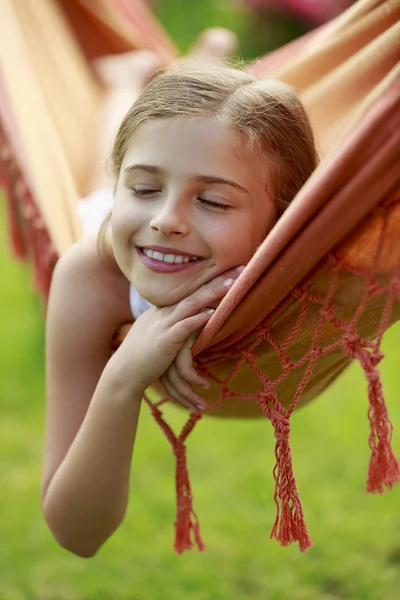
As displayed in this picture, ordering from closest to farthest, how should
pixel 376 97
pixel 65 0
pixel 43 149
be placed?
pixel 376 97, pixel 43 149, pixel 65 0

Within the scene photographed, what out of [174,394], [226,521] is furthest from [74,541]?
[226,521]

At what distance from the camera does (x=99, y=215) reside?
4.72 feet

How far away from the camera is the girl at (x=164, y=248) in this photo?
994mm

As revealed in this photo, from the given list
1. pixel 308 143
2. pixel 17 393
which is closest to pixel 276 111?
pixel 308 143

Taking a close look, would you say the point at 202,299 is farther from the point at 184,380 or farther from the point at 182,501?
the point at 182,501

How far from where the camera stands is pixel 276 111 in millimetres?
1071

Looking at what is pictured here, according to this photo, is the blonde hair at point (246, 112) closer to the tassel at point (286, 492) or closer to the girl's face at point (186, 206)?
the girl's face at point (186, 206)

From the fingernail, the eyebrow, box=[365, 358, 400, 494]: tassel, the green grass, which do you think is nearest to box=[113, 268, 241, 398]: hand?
the fingernail

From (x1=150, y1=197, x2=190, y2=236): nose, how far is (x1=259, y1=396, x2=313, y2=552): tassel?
0.82 ft

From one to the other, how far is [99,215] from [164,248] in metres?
0.46

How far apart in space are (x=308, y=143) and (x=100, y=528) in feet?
1.98

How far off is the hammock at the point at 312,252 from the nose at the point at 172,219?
0.10 m

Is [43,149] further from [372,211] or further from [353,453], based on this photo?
[353,453]

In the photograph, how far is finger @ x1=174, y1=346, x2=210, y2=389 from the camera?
3.36 feet
